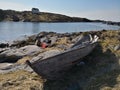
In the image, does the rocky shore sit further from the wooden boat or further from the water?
the water

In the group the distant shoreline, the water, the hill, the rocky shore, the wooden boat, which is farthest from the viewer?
the hill

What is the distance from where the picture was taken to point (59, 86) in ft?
41.5

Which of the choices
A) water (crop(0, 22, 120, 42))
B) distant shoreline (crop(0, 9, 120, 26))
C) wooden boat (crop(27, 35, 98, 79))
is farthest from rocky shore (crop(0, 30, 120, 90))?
distant shoreline (crop(0, 9, 120, 26))

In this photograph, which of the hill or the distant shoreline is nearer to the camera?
the distant shoreline

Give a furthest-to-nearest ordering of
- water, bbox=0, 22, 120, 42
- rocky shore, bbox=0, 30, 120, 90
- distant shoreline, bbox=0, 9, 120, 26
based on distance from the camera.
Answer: distant shoreline, bbox=0, 9, 120, 26 → water, bbox=0, 22, 120, 42 → rocky shore, bbox=0, 30, 120, 90

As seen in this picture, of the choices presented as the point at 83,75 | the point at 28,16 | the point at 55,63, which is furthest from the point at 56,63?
the point at 28,16

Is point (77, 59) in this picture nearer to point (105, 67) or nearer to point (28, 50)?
point (105, 67)

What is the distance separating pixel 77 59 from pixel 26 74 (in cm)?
302

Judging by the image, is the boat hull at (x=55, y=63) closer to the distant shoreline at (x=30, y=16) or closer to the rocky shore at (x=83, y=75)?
the rocky shore at (x=83, y=75)

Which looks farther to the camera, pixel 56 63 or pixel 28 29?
pixel 28 29

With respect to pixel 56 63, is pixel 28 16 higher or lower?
lower

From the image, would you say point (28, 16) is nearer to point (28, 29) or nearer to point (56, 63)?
point (28, 29)

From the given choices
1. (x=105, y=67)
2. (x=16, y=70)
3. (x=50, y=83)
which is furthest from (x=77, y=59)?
(x=16, y=70)

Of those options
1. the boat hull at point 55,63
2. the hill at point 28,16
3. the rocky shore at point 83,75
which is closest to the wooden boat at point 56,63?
the boat hull at point 55,63
